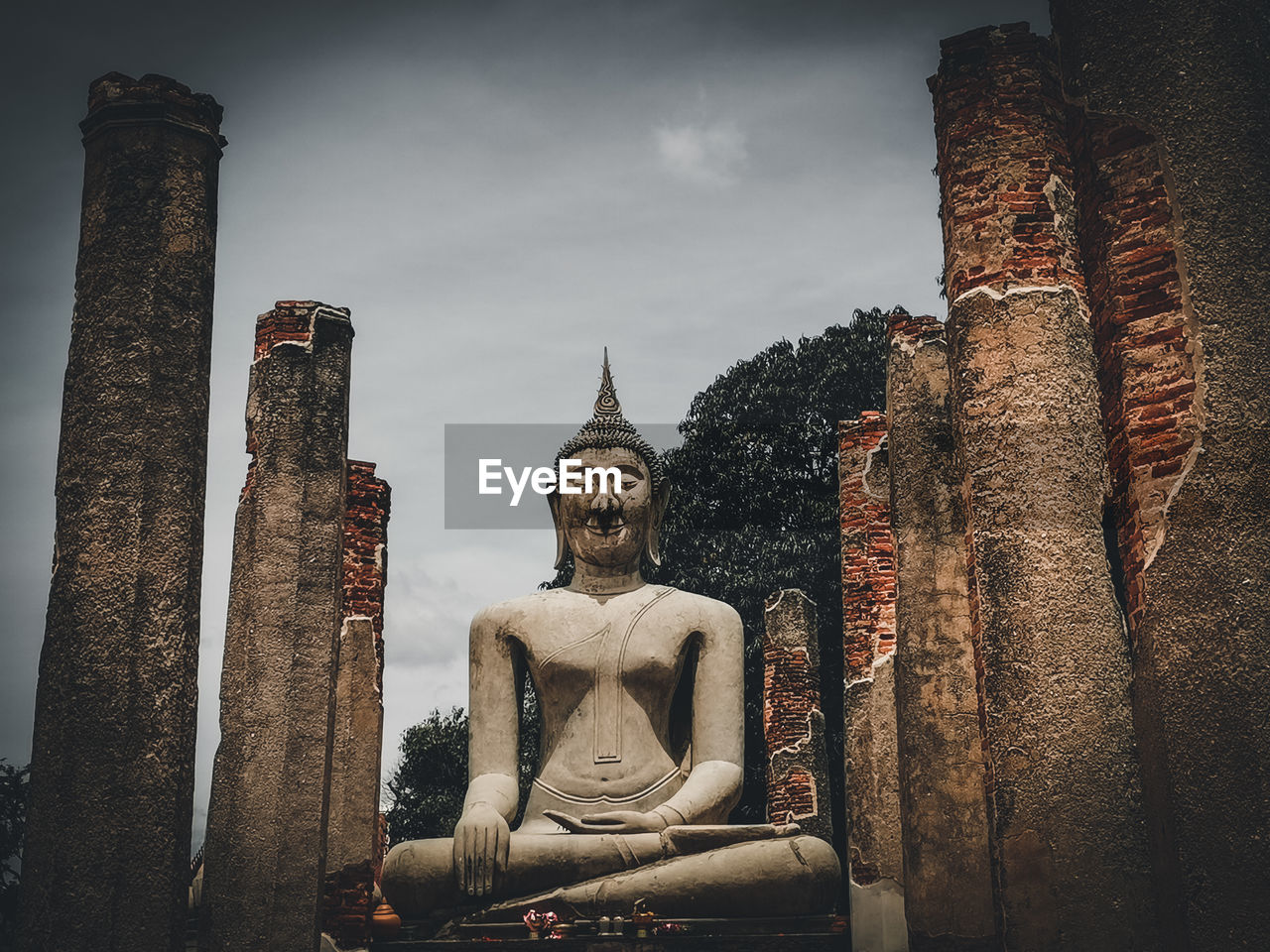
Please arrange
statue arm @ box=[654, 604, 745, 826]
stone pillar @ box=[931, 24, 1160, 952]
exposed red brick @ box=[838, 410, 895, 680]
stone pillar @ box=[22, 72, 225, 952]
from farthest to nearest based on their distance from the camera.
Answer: exposed red brick @ box=[838, 410, 895, 680] < statue arm @ box=[654, 604, 745, 826] < stone pillar @ box=[22, 72, 225, 952] < stone pillar @ box=[931, 24, 1160, 952]

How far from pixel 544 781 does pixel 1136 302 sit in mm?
4675

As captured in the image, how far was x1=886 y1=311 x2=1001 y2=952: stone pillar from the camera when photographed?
7.70 meters

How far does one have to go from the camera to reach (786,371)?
71.9 feet

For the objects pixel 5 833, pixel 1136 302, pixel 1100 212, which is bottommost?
pixel 5 833

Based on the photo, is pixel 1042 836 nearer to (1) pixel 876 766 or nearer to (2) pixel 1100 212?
(2) pixel 1100 212

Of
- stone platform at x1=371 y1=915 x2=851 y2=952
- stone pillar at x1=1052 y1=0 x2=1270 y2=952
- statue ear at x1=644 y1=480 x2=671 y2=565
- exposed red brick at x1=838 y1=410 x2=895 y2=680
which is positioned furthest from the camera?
exposed red brick at x1=838 y1=410 x2=895 y2=680

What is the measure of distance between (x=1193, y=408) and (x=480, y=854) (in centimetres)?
430

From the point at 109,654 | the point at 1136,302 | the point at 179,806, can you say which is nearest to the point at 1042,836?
the point at 1136,302

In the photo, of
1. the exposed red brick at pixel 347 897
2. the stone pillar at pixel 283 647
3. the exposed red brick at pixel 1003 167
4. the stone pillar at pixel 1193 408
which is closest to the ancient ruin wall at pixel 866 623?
the exposed red brick at pixel 347 897

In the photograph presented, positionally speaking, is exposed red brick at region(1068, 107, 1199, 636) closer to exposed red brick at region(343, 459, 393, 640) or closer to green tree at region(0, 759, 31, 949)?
exposed red brick at region(343, 459, 393, 640)

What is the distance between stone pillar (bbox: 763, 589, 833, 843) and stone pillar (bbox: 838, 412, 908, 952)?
2.85m

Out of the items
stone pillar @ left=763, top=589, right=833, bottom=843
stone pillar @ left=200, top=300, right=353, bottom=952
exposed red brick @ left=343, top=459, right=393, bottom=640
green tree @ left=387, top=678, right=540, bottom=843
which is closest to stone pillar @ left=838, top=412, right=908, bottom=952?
stone pillar @ left=763, top=589, right=833, bottom=843

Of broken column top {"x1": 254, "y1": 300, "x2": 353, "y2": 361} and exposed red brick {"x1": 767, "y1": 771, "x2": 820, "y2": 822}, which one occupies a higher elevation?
broken column top {"x1": 254, "y1": 300, "x2": 353, "y2": 361}

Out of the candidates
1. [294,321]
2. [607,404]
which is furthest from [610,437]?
[294,321]
